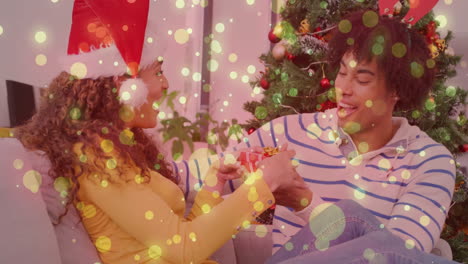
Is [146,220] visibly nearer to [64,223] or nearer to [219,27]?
[64,223]

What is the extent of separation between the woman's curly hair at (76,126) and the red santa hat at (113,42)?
32mm

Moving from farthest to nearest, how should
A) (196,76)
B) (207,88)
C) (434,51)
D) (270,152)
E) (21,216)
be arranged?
(207,88), (196,76), (434,51), (270,152), (21,216)

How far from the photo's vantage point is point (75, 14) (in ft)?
4.27

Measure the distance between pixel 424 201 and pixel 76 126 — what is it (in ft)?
3.22

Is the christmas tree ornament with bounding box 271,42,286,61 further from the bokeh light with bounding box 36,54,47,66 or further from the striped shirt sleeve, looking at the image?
the bokeh light with bounding box 36,54,47,66

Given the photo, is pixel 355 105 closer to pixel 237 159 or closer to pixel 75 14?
pixel 237 159

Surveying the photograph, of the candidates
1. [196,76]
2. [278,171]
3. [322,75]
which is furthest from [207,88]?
[278,171]

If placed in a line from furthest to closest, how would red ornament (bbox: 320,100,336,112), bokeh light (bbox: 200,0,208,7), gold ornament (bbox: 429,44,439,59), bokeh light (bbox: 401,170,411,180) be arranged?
1. bokeh light (bbox: 200,0,208,7)
2. red ornament (bbox: 320,100,336,112)
3. gold ornament (bbox: 429,44,439,59)
4. bokeh light (bbox: 401,170,411,180)

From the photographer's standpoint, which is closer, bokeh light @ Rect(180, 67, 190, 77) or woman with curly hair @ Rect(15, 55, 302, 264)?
woman with curly hair @ Rect(15, 55, 302, 264)

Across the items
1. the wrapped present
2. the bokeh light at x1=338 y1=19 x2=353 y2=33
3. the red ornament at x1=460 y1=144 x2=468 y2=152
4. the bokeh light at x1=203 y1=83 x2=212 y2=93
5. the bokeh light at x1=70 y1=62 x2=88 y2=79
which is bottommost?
the red ornament at x1=460 y1=144 x2=468 y2=152

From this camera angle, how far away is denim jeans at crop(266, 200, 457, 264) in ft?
Result: 3.42

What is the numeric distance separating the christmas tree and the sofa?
1.37 m

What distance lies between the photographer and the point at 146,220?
1.04 meters

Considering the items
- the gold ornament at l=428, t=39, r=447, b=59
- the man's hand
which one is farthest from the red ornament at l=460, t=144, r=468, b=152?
the man's hand
